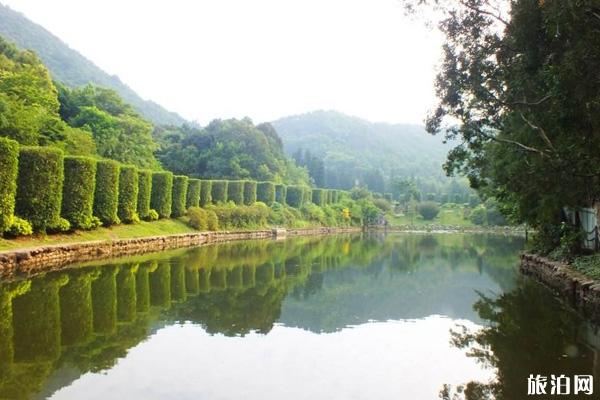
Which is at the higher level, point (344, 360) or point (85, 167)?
point (85, 167)

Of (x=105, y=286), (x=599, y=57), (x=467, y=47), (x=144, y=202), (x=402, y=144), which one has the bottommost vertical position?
(x=105, y=286)

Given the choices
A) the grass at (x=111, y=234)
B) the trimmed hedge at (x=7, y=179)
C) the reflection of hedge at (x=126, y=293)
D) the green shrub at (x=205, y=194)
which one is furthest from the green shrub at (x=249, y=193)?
the reflection of hedge at (x=126, y=293)

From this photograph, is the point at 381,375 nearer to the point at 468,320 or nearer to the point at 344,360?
the point at 344,360

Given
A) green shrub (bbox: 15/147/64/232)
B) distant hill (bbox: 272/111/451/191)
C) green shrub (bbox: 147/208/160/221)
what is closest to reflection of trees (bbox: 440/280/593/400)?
green shrub (bbox: 15/147/64/232)

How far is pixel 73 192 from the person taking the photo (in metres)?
25.6

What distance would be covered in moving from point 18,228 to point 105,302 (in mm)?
11068

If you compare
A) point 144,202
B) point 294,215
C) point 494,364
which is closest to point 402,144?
point 294,215

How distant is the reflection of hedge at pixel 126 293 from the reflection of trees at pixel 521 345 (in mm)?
6204

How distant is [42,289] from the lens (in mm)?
13352

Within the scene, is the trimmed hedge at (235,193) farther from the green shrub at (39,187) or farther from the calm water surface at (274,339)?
the calm water surface at (274,339)

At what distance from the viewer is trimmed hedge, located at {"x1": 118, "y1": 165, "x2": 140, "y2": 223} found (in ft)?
105

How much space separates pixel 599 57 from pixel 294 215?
178 ft

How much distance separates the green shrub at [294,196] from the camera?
69.4 meters

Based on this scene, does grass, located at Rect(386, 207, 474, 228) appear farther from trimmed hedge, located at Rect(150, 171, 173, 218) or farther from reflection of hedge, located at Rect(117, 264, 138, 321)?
reflection of hedge, located at Rect(117, 264, 138, 321)
